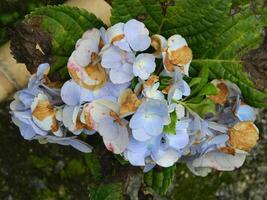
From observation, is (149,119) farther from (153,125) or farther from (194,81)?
(194,81)

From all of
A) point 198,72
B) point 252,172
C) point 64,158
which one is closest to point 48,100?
point 198,72

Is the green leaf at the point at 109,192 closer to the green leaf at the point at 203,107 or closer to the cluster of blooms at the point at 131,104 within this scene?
the cluster of blooms at the point at 131,104

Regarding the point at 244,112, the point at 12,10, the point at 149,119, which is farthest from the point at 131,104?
the point at 12,10

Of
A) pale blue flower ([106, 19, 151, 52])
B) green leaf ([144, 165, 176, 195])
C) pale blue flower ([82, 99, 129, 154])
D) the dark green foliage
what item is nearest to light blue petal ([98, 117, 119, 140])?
pale blue flower ([82, 99, 129, 154])

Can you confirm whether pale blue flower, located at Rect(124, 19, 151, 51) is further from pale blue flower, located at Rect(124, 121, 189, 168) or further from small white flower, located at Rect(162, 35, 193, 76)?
pale blue flower, located at Rect(124, 121, 189, 168)

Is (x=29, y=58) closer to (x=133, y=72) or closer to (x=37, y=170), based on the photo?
(x=133, y=72)

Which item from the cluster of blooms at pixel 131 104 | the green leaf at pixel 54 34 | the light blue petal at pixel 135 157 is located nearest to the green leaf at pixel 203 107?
the cluster of blooms at pixel 131 104
